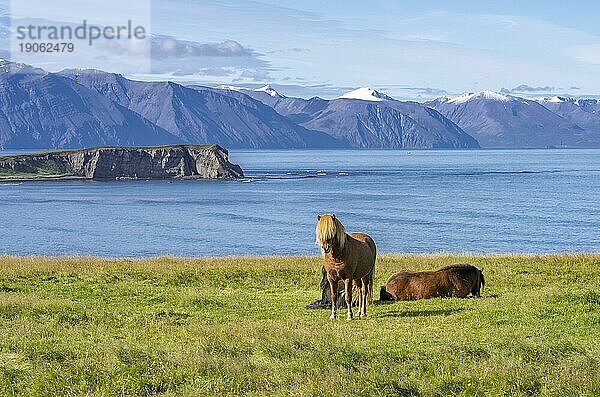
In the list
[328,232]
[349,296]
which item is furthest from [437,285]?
[328,232]

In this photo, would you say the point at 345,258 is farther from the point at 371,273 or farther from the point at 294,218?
the point at 294,218

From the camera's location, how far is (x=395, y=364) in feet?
46.2

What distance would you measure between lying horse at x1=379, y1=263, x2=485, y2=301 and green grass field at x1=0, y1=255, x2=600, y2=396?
793mm

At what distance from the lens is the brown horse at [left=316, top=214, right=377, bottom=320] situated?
1917 cm

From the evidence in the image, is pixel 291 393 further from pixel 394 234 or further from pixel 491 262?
pixel 394 234

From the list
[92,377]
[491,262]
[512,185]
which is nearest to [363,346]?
[92,377]

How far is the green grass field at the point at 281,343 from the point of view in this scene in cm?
1280

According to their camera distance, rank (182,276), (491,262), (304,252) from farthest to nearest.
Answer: (304,252) → (491,262) → (182,276)

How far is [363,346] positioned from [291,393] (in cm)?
366

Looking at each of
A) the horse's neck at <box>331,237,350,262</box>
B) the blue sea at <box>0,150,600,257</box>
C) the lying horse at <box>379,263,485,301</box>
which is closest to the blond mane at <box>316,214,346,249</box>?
the horse's neck at <box>331,237,350,262</box>

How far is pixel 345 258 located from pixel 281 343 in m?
4.78

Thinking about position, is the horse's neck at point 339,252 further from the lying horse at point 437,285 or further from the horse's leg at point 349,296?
the lying horse at point 437,285

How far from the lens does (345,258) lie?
19922 millimetres

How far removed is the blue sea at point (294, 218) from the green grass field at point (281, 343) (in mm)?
53811
